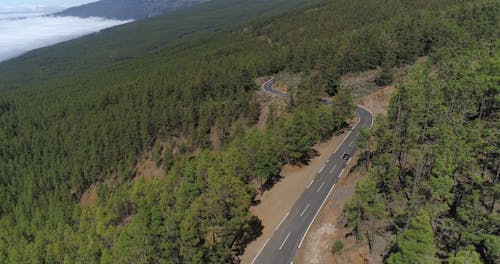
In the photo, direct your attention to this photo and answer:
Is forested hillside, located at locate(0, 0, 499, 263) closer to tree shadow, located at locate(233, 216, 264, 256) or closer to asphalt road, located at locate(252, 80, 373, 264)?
tree shadow, located at locate(233, 216, 264, 256)

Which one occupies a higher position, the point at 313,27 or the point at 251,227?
the point at 313,27

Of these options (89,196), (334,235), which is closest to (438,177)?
(334,235)

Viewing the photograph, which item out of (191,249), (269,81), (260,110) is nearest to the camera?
(191,249)

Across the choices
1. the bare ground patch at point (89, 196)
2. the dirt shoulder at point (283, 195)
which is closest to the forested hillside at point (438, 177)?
the dirt shoulder at point (283, 195)

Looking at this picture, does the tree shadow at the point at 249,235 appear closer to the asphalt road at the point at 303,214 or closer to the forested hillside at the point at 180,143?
the forested hillside at the point at 180,143

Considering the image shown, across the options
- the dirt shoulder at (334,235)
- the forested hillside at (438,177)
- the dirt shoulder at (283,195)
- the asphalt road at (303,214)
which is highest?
the forested hillside at (438,177)

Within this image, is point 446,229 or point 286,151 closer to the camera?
point 446,229

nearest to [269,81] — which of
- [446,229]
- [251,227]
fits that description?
[251,227]

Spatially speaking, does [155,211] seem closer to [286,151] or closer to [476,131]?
[286,151]
